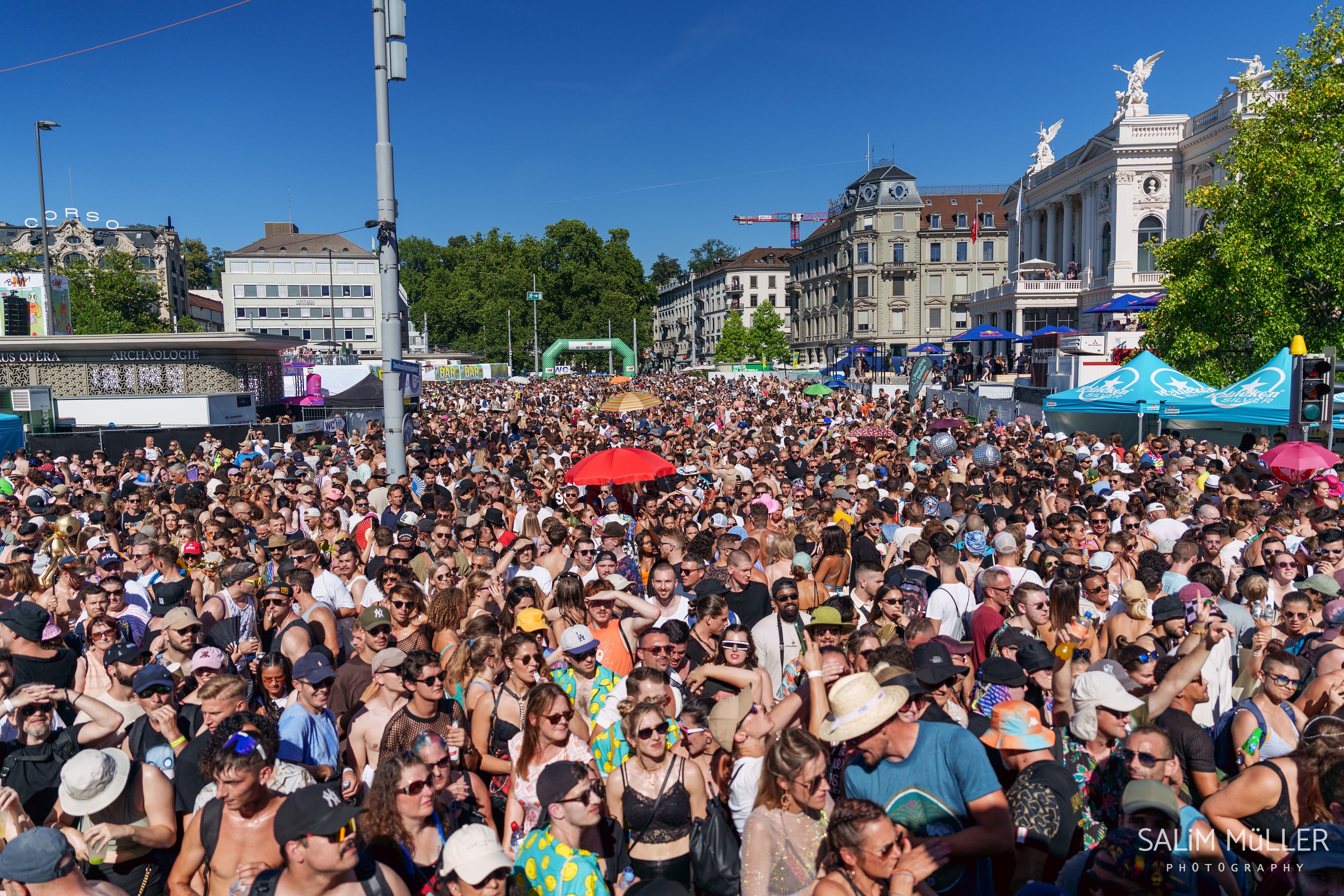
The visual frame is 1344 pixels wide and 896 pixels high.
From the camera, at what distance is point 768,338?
279ft

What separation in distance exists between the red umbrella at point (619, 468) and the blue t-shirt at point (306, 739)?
A: 17.6 feet

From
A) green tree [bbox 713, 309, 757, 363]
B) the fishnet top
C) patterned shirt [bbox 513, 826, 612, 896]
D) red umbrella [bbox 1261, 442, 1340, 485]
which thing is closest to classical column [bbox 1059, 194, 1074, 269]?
green tree [bbox 713, 309, 757, 363]

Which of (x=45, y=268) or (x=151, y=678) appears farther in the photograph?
(x=45, y=268)

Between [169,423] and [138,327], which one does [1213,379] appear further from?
[138,327]

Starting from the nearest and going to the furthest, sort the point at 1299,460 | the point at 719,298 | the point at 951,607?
the point at 951,607
the point at 1299,460
the point at 719,298

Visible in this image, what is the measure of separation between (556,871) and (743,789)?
0.98 metres

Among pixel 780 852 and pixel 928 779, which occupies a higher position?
pixel 928 779

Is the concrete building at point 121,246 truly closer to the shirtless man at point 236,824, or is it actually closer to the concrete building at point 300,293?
the concrete building at point 300,293

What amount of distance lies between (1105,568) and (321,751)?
218 inches

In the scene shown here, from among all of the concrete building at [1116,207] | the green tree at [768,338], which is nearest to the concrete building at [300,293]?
the green tree at [768,338]

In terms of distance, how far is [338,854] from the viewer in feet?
9.52

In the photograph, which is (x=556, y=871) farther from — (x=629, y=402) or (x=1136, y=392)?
(x=629, y=402)

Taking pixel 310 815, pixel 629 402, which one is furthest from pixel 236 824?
pixel 629 402

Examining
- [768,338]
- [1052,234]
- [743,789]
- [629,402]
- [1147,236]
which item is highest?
[1052,234]
